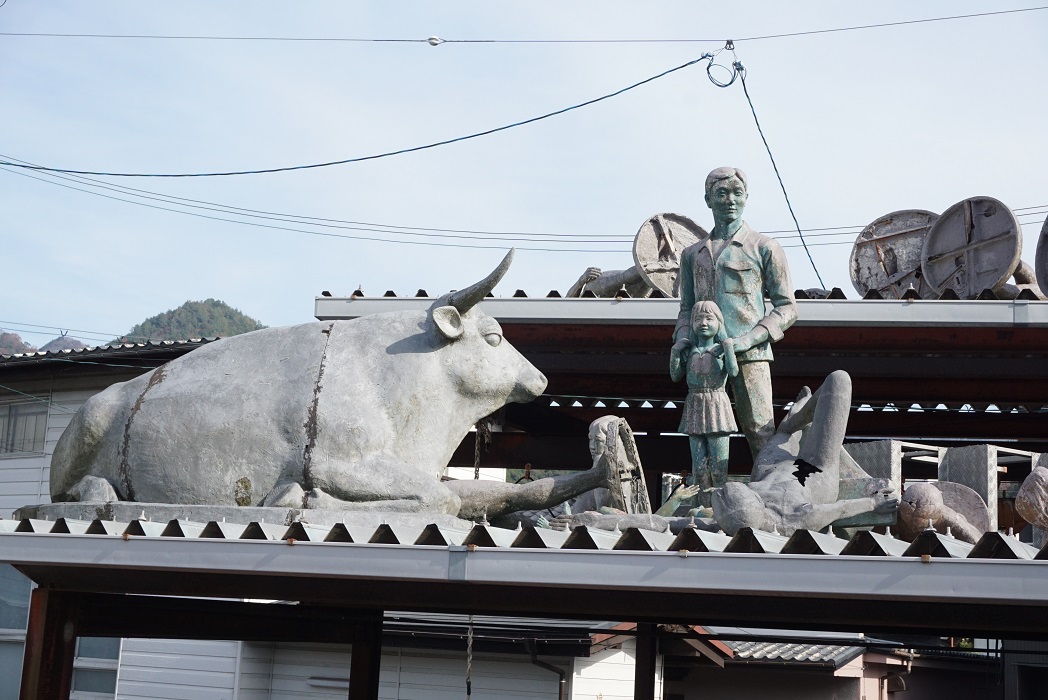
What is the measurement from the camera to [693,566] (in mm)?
5145

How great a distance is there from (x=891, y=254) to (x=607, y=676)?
5614mm

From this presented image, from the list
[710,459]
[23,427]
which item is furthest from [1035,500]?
[23,427]

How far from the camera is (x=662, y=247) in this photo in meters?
11.1

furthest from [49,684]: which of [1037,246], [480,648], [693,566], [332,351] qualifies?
[1037,246]

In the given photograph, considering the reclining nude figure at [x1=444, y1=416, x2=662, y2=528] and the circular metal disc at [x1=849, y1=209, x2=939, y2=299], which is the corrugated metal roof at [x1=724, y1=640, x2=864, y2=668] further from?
the reclining nude figure at [x1=444, y1=416, x2=662, y2=528]

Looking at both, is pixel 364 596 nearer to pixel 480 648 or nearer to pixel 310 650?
pixel 480 648

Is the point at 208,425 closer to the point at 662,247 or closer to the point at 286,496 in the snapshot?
the point at 286,496

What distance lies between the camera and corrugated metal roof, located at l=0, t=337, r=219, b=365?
13.1m

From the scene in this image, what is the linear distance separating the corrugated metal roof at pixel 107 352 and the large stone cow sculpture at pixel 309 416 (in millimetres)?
4647

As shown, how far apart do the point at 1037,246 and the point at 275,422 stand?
6.81m

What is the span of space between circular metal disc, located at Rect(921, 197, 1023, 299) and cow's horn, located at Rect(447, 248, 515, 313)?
17.1ft

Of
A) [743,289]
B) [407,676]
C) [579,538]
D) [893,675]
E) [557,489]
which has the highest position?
[743,289]

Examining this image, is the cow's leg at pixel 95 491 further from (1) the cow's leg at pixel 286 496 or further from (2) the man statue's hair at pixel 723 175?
(2) the man statue's hair at pixel 723 175

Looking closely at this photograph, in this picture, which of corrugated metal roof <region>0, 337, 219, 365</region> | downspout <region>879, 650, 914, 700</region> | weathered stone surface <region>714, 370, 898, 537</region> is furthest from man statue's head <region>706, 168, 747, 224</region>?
downspout <region>879, 650, 914, 700</region>
